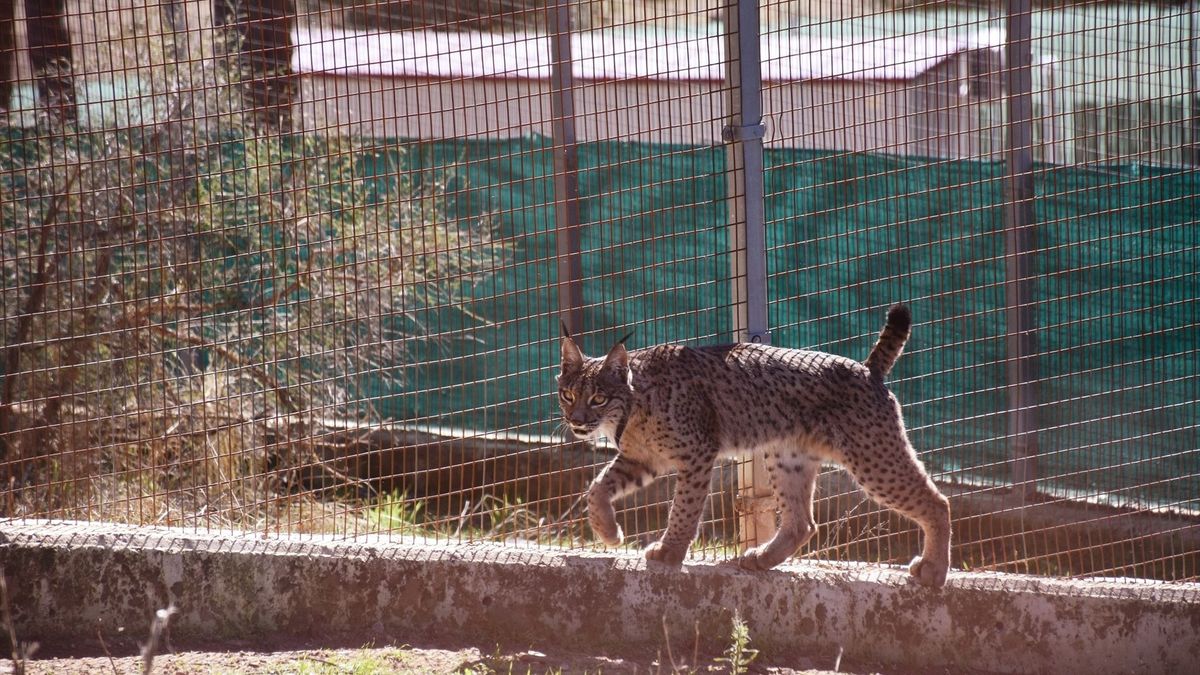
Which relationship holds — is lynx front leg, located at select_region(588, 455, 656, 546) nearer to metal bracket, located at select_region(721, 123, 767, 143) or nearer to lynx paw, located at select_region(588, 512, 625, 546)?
lynx paw, located at select_region(588, 512, 625, 546)

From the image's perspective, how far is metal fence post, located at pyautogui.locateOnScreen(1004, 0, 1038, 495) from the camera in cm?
647

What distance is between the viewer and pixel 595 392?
17.9 feet

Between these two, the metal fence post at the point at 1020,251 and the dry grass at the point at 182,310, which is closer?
the dry grass at the point at 182,310

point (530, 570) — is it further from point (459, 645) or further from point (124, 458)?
point (124, 458)

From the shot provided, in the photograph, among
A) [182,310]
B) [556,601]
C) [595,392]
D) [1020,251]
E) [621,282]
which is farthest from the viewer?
[621,282]

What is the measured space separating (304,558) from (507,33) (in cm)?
517

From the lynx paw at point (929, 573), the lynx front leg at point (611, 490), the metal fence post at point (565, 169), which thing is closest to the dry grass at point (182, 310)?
the metal fence post at point (565, 169)

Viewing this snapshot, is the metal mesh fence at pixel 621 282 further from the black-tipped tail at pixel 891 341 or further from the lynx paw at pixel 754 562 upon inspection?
the black-tipped tail at pixel 891 341

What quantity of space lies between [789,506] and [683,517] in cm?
54

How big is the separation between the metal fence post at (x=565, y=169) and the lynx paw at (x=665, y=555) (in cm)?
116

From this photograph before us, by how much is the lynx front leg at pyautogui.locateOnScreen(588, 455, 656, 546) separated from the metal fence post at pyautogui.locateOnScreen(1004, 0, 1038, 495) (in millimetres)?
2156

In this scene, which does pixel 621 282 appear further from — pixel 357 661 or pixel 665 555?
pixel 357 661

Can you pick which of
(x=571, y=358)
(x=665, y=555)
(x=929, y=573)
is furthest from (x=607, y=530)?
(x=929, y=573)

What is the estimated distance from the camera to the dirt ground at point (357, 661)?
15.1 feet
